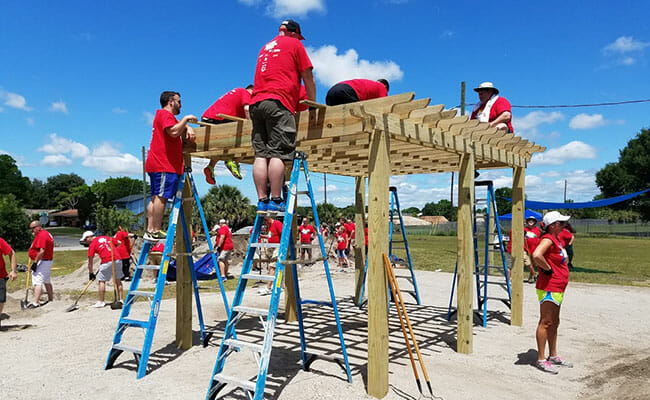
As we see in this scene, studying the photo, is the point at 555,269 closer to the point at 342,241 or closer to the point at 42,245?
the point at 42,245

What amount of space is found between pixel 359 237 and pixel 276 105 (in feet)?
16.6

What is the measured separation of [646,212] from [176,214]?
168 feet

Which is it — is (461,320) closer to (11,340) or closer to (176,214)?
(176,214)

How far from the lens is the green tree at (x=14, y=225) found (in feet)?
85.4

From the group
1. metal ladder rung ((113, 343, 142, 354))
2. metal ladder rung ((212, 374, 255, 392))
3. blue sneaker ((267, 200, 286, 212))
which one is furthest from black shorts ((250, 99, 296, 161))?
metal ladder rung ((113, 343, 142, 354))

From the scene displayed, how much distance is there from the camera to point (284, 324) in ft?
24.3

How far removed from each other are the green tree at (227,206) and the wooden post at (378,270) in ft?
97.0

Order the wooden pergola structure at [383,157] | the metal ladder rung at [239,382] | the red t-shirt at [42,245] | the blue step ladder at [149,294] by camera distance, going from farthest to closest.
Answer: the red t-shirt at [42,245], the blue step ladder at [149,294], the wooden pergola structure at [383,157], the metal ladder rung at [239,382]

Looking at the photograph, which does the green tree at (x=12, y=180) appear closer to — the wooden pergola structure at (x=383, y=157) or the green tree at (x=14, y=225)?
the green tree at (x=14, y=225)

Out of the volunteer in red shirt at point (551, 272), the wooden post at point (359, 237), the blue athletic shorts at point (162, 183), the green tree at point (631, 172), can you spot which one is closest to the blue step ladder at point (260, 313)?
the blue athletic shorts at point (162, 183)

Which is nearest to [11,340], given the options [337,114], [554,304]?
[337,114]

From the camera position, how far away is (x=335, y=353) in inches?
221

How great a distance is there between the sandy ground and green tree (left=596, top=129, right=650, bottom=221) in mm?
46964

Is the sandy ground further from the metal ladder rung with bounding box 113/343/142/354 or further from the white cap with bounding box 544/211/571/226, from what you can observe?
the white cap with bounding box 544/211/571/226
